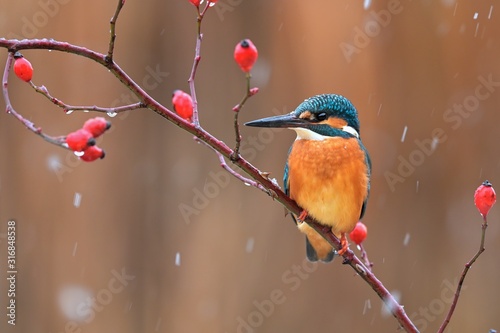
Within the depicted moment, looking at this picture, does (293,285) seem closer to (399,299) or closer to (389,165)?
(399,299)

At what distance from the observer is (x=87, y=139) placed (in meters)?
0.67

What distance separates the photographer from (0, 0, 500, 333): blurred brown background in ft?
5.98

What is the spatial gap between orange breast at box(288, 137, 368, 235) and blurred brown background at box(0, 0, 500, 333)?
0.52 meters

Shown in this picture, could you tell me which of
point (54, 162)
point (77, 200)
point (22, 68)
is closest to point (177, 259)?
point (77, 200)

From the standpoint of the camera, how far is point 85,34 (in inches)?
72.7

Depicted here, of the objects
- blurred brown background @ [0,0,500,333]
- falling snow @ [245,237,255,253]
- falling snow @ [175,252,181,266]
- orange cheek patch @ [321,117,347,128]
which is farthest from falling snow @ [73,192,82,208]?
orange cheek patch @ [321,117,347,128]

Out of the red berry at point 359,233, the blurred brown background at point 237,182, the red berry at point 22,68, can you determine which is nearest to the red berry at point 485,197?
the red berry at point 359,233

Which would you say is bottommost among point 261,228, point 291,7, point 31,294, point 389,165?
point 31,294

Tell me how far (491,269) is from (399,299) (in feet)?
1.00

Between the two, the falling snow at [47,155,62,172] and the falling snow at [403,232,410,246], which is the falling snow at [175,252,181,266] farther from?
the falling snow at [403,232,410,246]

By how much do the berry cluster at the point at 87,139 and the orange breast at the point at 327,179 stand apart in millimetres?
697

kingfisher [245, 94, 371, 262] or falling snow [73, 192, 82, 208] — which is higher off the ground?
kingfisher [245, 94, 371, 262]

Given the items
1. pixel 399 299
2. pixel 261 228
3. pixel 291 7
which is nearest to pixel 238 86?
pixel 291 7

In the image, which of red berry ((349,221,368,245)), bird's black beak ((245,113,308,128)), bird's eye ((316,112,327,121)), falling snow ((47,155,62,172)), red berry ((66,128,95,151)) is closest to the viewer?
red berry ((66,128,95,151))
